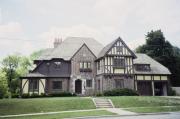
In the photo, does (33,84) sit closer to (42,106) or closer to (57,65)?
(57,65)

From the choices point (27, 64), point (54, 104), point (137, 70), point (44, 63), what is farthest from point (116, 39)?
point (27, 64)

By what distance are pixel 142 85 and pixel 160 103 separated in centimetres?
1324

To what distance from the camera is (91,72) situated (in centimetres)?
3519

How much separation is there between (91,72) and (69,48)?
6.28 meters

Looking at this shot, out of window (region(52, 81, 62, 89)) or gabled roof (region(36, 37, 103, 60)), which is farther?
gabled roof (region(36, 37, 103, 60))

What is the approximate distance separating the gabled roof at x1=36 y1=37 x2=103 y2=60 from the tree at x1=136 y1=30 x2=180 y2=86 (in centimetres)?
1846

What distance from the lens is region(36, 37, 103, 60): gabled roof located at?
35.6 metres

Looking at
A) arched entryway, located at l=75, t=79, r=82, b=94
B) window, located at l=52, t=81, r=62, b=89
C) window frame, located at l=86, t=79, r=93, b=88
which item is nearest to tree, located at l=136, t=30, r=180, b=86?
window frame, located at l=86, t=79, r=93, b=88

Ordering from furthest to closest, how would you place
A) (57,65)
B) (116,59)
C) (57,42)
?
(57,42), (57,65), (116,59)

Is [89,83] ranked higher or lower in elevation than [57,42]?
lower

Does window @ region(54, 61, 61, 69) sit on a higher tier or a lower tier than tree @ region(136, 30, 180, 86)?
lower

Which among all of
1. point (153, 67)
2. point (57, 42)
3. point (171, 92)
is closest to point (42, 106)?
point (57, 42)

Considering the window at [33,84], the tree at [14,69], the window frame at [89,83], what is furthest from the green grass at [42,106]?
the tree at [14,69]

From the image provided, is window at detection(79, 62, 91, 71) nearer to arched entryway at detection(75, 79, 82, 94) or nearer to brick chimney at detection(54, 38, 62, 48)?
arched entryway at detection(75, 79, 82, 94)
